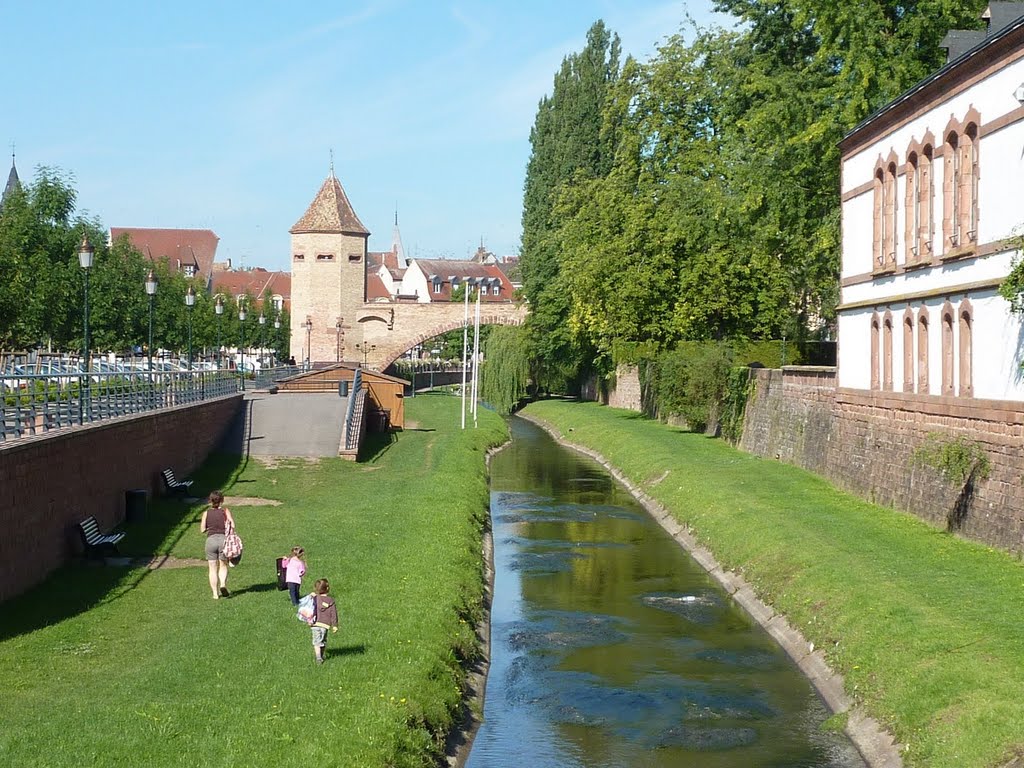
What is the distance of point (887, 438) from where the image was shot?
29.0 meters

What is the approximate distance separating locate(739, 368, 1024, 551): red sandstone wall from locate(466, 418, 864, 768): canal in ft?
14.0

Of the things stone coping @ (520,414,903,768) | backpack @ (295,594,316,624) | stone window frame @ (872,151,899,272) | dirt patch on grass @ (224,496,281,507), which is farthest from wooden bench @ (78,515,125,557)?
stone window frame @ (872,151,899,272)

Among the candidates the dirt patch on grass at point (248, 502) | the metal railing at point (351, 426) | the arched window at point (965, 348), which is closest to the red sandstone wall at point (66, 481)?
the dirt patch on grass at point (248, 502)

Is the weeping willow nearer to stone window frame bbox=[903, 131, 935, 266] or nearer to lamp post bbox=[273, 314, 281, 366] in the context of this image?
lamp post bbox=[273, 314, 281, 366]

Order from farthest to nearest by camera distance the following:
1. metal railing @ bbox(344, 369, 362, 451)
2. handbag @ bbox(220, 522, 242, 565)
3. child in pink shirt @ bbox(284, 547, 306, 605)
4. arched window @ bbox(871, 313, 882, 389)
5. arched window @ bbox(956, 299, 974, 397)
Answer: metal railing @ bbox(344, 369, 362, 451) → arched window @ bbox(871, 313, 882, 389) → arched window @ bbox(956, 299, 974, 397) → handbag @ bbox(220, 522, 242, 565) → child in pink shirt @ bbox(284, 547, 306, 605)

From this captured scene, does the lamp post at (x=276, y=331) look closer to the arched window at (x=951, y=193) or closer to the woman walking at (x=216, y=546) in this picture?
the arched window at (x=951, y=193)

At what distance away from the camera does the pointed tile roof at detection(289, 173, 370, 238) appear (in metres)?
100

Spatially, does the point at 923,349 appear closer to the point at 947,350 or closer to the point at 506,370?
the point at 947,350

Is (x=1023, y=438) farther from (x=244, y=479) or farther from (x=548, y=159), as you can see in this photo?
(x=548, y=159)

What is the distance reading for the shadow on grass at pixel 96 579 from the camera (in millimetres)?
17781

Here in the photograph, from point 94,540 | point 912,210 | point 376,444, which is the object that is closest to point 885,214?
point 912,210

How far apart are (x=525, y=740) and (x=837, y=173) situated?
85.3ft

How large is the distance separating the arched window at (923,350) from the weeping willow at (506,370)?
163 feet

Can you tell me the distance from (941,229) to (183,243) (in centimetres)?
14037
